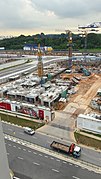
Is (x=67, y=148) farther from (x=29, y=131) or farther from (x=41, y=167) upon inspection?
(x=29, y=131)

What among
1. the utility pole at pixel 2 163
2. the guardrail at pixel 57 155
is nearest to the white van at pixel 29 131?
the guardrail at pixel 57 155

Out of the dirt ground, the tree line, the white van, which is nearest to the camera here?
the white van

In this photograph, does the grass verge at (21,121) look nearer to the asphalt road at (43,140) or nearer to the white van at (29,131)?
the asphalt road at (43,140)

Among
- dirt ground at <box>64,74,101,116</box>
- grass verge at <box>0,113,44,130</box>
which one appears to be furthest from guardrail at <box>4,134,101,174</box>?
dirt ground at <box>64,74,101,116</box>

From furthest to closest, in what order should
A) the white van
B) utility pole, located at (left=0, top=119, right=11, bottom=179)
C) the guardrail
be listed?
the white van < the guardrail < utility pole, located at (left=0, top=119, right=11, bottom=179)

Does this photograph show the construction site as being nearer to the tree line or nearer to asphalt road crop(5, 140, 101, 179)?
asphalt road crop(5, 140, 101, 179)

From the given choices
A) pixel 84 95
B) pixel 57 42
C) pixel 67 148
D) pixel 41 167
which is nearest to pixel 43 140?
pixel 67 148
